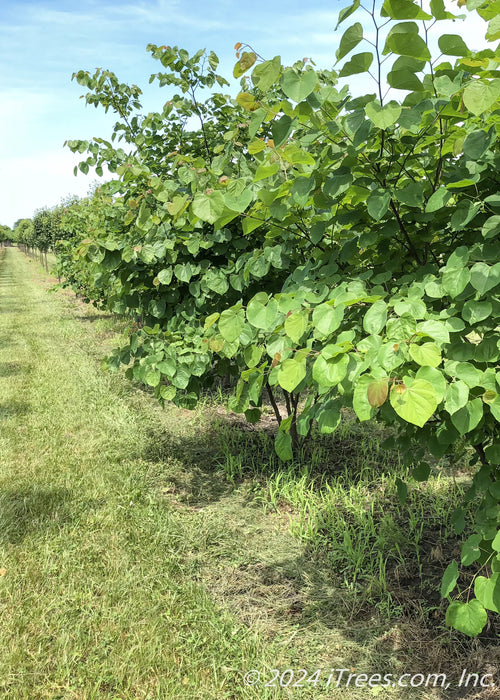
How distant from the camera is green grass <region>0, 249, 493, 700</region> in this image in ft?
7.11

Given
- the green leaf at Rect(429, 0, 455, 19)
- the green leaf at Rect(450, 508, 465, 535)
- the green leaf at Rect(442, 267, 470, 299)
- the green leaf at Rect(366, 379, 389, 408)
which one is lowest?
the green leaf at Rect(450, 508, 465, 535)

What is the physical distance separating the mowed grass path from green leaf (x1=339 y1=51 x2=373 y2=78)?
2.19m

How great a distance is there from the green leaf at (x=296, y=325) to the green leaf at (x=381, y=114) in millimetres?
502

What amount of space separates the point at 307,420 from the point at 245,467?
2.79 meters

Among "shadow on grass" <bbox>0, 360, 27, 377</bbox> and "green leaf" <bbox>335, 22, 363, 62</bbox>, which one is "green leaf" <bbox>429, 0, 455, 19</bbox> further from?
"shadow on grass" <bbox>0, 360, 27, 377</bbox>

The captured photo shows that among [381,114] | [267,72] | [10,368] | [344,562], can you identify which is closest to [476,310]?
[381,114]

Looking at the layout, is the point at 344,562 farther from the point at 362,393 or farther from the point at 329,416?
the point at 362,393

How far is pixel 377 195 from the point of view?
56.5 inches

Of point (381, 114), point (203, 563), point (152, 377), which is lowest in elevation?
point (203, 563)

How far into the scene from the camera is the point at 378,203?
1418 mm

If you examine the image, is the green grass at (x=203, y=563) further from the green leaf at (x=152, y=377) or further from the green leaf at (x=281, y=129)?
the green leaf at (x=281, y=129)

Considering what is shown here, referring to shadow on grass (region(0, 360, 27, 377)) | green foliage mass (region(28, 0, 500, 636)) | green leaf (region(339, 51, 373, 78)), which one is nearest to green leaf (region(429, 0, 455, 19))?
green foliage mass (region(28, 0, 500, 636))

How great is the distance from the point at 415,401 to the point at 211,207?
0.89 metres

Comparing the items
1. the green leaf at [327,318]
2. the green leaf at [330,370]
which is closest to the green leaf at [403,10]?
the green leaf at [327,318]
